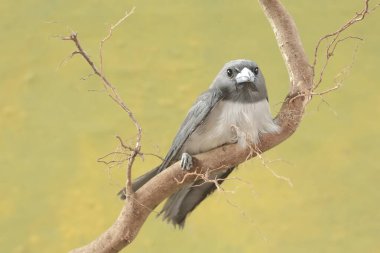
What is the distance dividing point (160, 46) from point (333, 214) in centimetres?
58

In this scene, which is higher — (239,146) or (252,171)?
(239,146)

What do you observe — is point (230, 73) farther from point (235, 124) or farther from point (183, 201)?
point (183, 201)

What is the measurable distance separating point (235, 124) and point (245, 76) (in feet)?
0.25

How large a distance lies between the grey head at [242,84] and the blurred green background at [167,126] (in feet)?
1.99

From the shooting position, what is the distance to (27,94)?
5.48 feet

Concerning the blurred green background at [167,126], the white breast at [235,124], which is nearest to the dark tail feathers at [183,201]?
the white breast at [235,124]

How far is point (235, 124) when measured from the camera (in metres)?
1.05

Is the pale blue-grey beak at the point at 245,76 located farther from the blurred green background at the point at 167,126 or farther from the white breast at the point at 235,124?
the blurred green background at the point at 167,126


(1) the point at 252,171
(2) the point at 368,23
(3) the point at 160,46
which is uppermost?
(3) the point at 160,46

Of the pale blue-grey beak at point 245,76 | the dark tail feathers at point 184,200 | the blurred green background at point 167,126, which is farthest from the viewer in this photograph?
the blurred green background at point 167,126

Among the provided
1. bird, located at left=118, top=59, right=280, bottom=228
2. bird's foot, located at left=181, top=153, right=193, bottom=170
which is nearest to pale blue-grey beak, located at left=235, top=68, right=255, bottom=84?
bird, located at left=118, top=59, right=280, bottom=228

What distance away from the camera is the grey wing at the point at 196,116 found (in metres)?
1.06

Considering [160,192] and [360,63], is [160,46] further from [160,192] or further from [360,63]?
[160,192]

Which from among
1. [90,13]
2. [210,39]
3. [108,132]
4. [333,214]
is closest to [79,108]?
[108,132]
